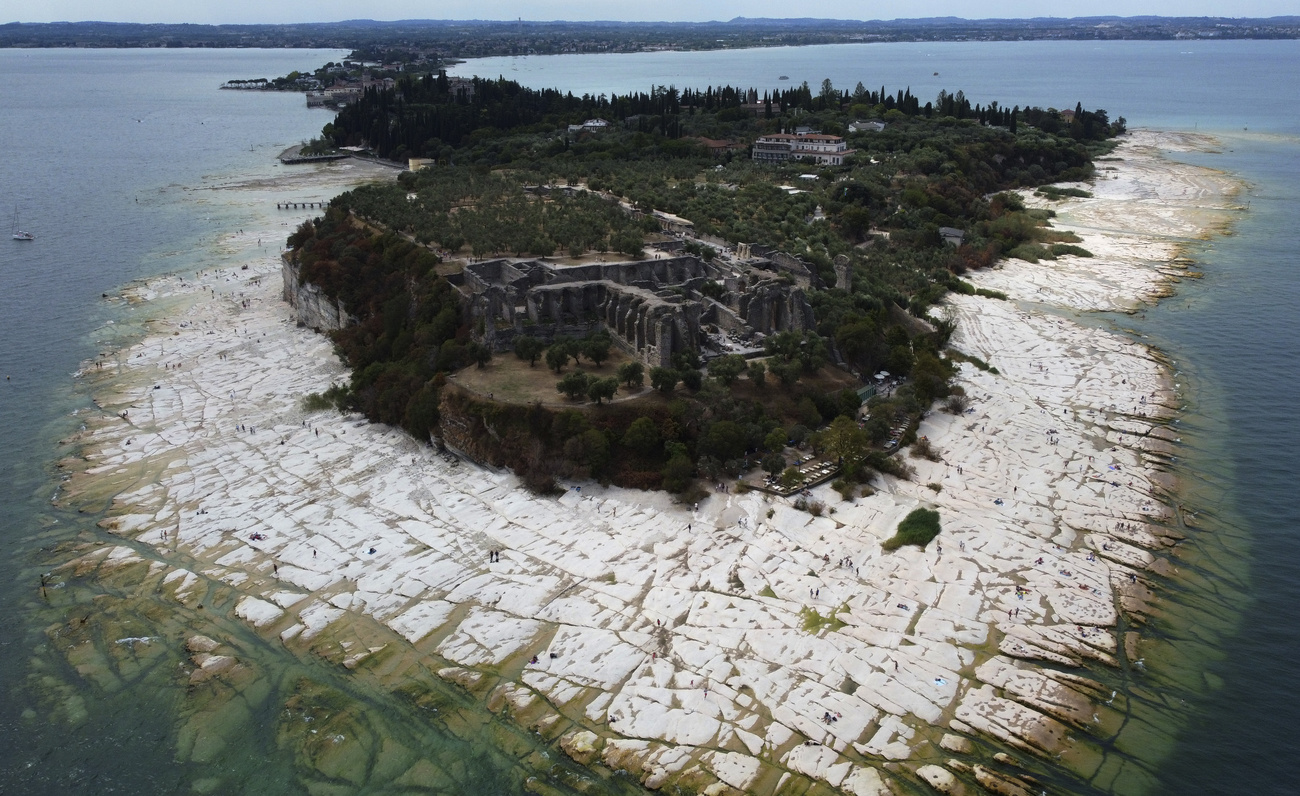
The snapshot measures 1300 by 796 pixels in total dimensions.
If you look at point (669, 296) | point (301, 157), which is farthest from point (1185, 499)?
point (301, 157)

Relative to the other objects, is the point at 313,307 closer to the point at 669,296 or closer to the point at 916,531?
the point at 669,296

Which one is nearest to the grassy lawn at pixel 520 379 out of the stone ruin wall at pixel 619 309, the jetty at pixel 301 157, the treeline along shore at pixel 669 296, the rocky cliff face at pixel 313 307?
the treeline along shore at pixel 669 296

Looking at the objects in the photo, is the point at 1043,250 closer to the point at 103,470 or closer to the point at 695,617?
the point at 695,617

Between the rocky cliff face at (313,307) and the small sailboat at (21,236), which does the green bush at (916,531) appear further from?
the small sailboat at (21,236)

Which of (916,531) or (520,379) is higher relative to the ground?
(520,379)

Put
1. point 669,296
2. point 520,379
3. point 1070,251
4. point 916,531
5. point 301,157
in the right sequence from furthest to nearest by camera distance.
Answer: point 301,157 < point 1070,251 < point 669,296 < point 520,379 < point 916,531

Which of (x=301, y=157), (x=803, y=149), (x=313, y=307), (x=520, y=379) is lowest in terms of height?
(x=313, y=307)

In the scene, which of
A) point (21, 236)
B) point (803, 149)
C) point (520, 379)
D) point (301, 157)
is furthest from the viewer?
point (301, 157)

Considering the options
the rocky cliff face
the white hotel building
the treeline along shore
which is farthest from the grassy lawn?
the white hotel building
